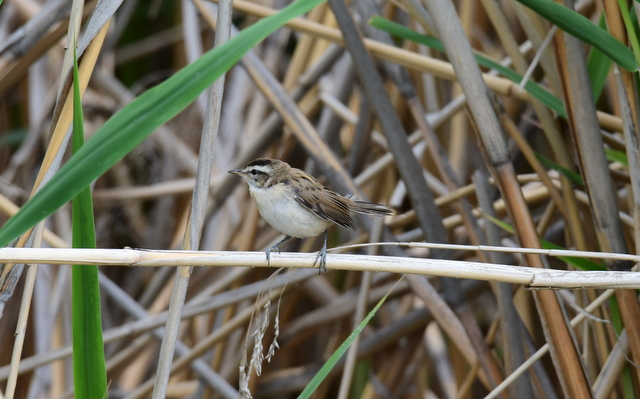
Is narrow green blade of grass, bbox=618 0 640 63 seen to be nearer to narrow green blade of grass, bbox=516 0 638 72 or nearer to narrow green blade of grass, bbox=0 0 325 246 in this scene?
narrow green blade of grass, bbox=516 0 638 72

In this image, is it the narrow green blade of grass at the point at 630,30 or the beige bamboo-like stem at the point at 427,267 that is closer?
the beige bamboo-like stem at the point at 427,267

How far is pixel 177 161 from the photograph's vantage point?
12.8 ft

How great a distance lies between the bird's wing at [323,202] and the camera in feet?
8.04

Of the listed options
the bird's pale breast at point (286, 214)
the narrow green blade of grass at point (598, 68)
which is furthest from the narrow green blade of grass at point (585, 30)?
the bird's pale breast at point (286, 214)

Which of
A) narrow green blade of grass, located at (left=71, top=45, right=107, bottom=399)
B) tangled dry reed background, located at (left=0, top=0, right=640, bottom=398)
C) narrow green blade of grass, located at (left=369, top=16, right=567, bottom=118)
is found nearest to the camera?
narrow green blade of grass, located at (left=71, top=45, right=107, bottom=399)

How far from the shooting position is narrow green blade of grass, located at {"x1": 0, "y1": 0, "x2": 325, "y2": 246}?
1178 millimetres

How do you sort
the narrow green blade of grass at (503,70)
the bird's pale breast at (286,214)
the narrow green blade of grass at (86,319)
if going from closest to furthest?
the narrow green blade of grass at (86,319), the narrow green blade of grass at (503,70), the bird's pale breast at (286,214)

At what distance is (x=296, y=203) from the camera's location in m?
2.54

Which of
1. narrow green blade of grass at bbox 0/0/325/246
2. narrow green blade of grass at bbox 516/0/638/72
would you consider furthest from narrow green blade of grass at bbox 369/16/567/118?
narrow green blade of grass at bbox 0/0/325/246

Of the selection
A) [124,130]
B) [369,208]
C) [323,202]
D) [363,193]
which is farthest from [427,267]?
[363,193]

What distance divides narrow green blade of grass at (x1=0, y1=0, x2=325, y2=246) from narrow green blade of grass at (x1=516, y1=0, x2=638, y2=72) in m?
0.77

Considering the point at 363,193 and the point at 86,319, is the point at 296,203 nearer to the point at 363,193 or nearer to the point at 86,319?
the point at 363,193

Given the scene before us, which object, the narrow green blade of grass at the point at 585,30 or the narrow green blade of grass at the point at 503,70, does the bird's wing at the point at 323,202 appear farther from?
the narrow green blade of grass at the point at 585,30

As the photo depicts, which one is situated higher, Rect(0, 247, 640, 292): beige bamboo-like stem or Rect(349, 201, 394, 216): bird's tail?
Rect(349, 201, 394, 216): bird's tail
